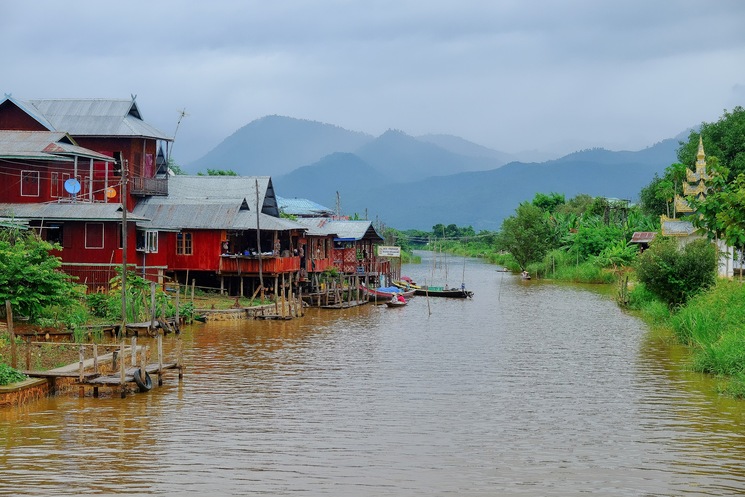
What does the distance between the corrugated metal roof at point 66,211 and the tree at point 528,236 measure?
44.2m

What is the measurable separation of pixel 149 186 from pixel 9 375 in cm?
2668

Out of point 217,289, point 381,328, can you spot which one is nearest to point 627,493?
point 381,328

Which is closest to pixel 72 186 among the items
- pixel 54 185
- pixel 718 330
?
pixel 54 185

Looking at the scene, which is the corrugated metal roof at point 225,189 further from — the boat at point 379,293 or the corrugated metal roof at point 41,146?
the corrugated metal roof at point 41,146

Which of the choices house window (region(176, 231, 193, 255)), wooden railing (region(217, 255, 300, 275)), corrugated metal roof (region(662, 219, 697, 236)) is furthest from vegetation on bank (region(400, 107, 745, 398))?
house window (region(176, 231, 193, 255))

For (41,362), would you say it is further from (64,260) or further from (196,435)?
(64,260)

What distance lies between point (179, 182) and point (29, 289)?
23474mm

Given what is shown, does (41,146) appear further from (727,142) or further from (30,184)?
(727,142)

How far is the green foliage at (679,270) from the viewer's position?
3247 centimetres

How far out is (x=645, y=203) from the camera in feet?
249

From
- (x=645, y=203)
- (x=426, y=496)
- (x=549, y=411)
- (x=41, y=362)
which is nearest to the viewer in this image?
(x=426, y=496)

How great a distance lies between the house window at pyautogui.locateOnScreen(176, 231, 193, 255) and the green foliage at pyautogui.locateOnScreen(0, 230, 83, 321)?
14466 mm

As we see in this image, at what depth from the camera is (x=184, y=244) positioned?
4303 centimetres

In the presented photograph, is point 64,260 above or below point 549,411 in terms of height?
above
